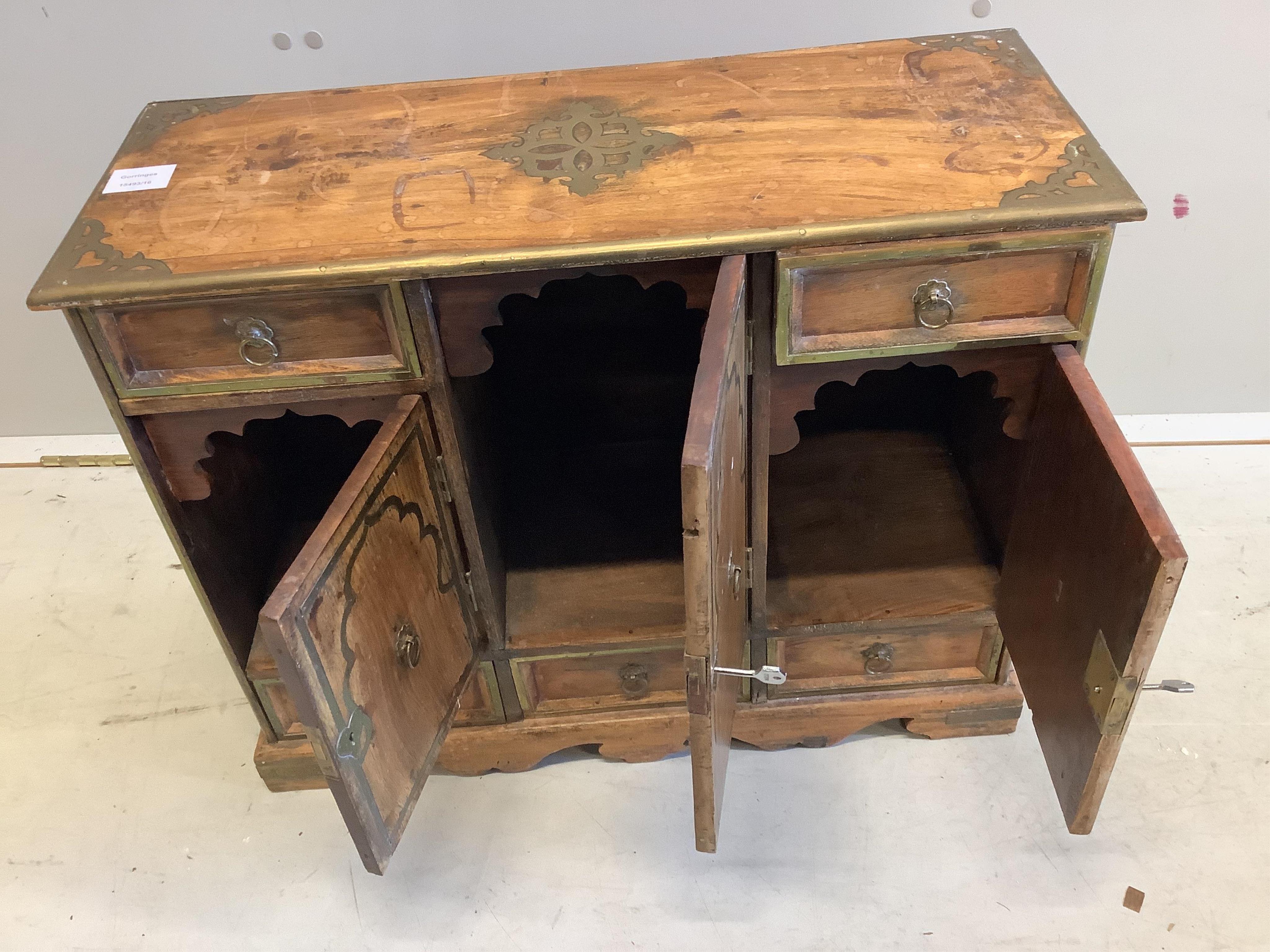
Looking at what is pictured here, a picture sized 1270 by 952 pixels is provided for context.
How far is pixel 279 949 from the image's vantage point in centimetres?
143

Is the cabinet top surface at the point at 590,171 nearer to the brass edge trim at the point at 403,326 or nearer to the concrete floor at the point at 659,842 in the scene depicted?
the brass edge trim at the point at 403,326

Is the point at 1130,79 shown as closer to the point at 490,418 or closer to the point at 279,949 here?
the point at 490,418

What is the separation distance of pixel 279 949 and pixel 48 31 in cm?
160

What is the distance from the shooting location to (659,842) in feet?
5.03

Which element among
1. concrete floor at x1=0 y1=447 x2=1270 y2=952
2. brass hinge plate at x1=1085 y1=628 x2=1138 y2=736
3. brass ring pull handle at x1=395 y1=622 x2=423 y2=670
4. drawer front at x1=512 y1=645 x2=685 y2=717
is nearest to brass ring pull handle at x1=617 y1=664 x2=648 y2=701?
drawer front at x1=512 y1=645 x2=685 y2=717

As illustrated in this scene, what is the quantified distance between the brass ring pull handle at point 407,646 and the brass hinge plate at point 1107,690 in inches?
31.1

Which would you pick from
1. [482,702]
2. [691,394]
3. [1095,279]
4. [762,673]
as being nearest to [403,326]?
[691,394]

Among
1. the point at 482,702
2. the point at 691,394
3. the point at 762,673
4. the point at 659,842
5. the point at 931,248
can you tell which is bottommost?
the point at 659,842

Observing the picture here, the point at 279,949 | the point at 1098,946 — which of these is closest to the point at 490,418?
the point at 279,949

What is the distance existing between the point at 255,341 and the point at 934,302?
807mm

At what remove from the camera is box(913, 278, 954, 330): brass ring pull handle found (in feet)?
3.66

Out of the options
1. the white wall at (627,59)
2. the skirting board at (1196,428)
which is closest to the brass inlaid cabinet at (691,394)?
the white wall at (627,59)

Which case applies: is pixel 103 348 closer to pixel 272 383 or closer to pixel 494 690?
pixel 272 383

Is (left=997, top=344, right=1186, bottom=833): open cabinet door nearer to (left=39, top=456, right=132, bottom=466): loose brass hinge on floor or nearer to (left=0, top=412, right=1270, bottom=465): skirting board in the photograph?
(left=0, top=412, right=1270, bottom=465): skirting board
